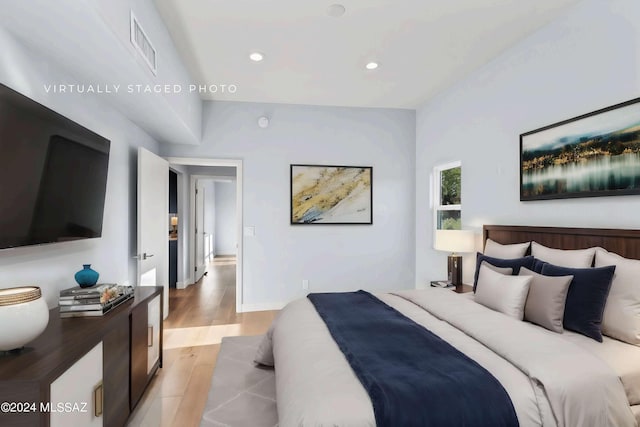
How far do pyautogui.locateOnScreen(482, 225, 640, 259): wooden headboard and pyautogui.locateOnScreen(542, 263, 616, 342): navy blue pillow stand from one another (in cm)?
26

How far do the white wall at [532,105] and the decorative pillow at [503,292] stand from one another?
2.33 ft

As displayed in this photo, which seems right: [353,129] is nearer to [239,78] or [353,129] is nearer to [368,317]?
[239,78]

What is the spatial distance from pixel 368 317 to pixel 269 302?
2.52m

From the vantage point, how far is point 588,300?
1.94 metres

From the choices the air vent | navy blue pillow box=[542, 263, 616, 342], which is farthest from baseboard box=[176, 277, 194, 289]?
navy blue pillow box=[542, 263, 616, 342]

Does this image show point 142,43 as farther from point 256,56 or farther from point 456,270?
point 456,270

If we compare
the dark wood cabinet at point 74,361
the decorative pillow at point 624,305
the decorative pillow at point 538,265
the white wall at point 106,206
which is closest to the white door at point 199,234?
the white wall at point 106,206

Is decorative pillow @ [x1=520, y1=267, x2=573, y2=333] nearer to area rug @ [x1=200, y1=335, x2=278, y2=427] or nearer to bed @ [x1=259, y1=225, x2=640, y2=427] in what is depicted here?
bed @ [x1=259, y1=225, x2=640, y2=427]

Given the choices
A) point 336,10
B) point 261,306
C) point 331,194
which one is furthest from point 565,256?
point 261,306

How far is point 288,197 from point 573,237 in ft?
10.1

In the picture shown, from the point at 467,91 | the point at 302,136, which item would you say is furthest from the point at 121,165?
the point at 467,91

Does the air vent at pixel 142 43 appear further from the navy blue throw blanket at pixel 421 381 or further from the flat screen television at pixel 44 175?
the navy blue throw blanket at pixel 421 381

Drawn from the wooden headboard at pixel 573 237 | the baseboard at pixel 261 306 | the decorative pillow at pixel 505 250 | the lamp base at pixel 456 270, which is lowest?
the baseboard at pixel 261 306

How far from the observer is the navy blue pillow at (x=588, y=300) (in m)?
1.91
